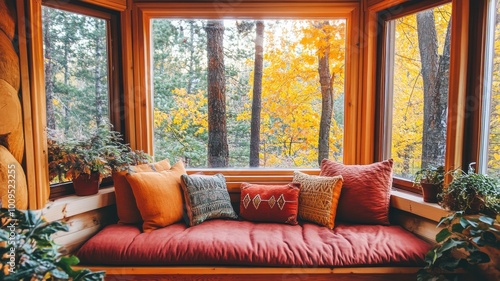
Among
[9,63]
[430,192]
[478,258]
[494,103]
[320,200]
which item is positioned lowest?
[478,258]

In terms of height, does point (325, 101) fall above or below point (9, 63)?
below

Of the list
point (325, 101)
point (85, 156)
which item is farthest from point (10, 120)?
point (325, 101)

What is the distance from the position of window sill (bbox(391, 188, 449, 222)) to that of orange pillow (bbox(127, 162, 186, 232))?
159 cm

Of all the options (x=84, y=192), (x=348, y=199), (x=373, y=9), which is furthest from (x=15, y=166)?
(x=373, y=9)

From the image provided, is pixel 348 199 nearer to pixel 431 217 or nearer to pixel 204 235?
pixel 431 217

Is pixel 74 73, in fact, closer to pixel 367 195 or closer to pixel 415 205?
pixel 367 195

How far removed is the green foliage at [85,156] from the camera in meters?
2.08

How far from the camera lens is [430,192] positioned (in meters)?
2.05

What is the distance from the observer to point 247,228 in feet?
7.13

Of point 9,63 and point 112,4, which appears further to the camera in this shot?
point 112,4

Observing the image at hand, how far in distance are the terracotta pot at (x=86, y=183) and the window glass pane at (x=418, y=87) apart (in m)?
2.31

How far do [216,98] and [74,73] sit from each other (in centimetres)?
111

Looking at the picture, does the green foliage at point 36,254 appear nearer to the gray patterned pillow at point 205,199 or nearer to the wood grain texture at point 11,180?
the wood grain texture at point 11,180

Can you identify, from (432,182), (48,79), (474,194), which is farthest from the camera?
(48,79)
